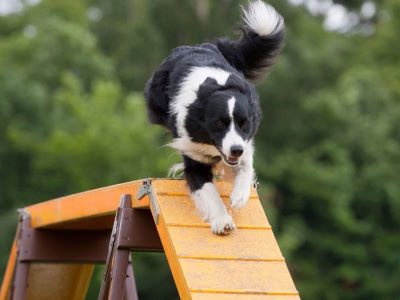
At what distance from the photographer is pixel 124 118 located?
3209cm

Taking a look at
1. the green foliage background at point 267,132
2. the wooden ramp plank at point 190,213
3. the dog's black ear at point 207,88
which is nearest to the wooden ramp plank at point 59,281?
the wooden ramp plank at point 190,213

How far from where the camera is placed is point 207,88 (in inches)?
321

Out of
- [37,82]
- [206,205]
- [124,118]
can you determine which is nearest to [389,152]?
[124,118]

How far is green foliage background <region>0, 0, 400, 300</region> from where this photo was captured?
3138 centimetres

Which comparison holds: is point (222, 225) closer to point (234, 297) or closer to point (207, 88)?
point (234, 297)

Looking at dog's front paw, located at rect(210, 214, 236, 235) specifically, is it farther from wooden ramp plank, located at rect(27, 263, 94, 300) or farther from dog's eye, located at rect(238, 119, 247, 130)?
wooden ramp plank, located at rect(27, 263, 94, 300)

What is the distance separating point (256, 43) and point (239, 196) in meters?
1.65

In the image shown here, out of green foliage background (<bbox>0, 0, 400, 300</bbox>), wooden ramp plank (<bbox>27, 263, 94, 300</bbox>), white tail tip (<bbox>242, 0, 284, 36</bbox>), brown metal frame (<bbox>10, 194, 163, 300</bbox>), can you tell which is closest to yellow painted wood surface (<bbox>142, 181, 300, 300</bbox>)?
brown metal frame (<bbox>10, 194, 163, 300</bbox>)

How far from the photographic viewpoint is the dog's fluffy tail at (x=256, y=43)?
9.33 metres

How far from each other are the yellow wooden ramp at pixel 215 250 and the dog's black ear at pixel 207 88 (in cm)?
78

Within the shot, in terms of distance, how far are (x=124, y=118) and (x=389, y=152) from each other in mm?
8200

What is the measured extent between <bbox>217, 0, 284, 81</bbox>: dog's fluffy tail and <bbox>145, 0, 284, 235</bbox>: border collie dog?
0.27ft

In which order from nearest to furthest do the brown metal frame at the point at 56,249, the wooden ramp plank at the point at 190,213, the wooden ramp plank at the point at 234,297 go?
the wooden ramp plank at the point at 234,297
the wooden ramp plank at the point at 190,213
the brown metal frame at the point at 56,249

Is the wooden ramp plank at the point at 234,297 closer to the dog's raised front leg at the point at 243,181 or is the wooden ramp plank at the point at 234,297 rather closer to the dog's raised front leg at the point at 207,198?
the dog's raised front leg at the point at 207,198
